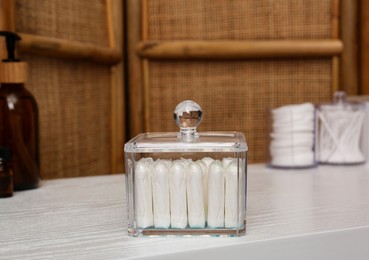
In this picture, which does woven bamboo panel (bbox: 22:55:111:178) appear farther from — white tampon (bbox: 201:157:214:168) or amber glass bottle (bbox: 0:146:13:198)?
white tampon (bbox: 201:157:214:168)

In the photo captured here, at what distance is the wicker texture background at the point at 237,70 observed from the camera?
4.43 feet

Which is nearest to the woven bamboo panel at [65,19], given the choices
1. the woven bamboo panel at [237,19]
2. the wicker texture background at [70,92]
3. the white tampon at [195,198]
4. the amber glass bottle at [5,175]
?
the wicker texture background at [70,92]

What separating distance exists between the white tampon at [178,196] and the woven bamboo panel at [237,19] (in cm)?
77

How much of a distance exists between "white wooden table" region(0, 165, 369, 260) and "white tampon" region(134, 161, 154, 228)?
2cm

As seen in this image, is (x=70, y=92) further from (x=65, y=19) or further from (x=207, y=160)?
(x=207, y=160)

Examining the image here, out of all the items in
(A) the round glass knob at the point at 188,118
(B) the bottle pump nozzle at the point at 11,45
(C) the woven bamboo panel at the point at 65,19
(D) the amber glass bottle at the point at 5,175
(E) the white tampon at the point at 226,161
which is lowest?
(D) the amber glass bottle at the point at 5,175

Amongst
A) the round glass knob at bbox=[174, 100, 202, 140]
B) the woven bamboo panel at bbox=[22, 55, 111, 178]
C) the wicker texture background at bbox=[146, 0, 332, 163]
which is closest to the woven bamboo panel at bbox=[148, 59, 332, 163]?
the wicker texture background at bbox=[146, 0, 332, 163]

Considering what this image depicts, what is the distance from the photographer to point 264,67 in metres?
1.38

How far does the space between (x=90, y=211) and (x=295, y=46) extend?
784 mm

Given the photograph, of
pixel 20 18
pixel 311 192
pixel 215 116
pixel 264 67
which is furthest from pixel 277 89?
pixel 20 18

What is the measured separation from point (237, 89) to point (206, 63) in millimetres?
105

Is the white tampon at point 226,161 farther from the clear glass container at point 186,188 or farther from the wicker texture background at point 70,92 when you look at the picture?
the wicker texture background at point 70,92

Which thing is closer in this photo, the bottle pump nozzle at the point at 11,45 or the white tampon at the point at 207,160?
the white tampon at the point at 207,160

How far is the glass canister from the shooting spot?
3.83 feet
